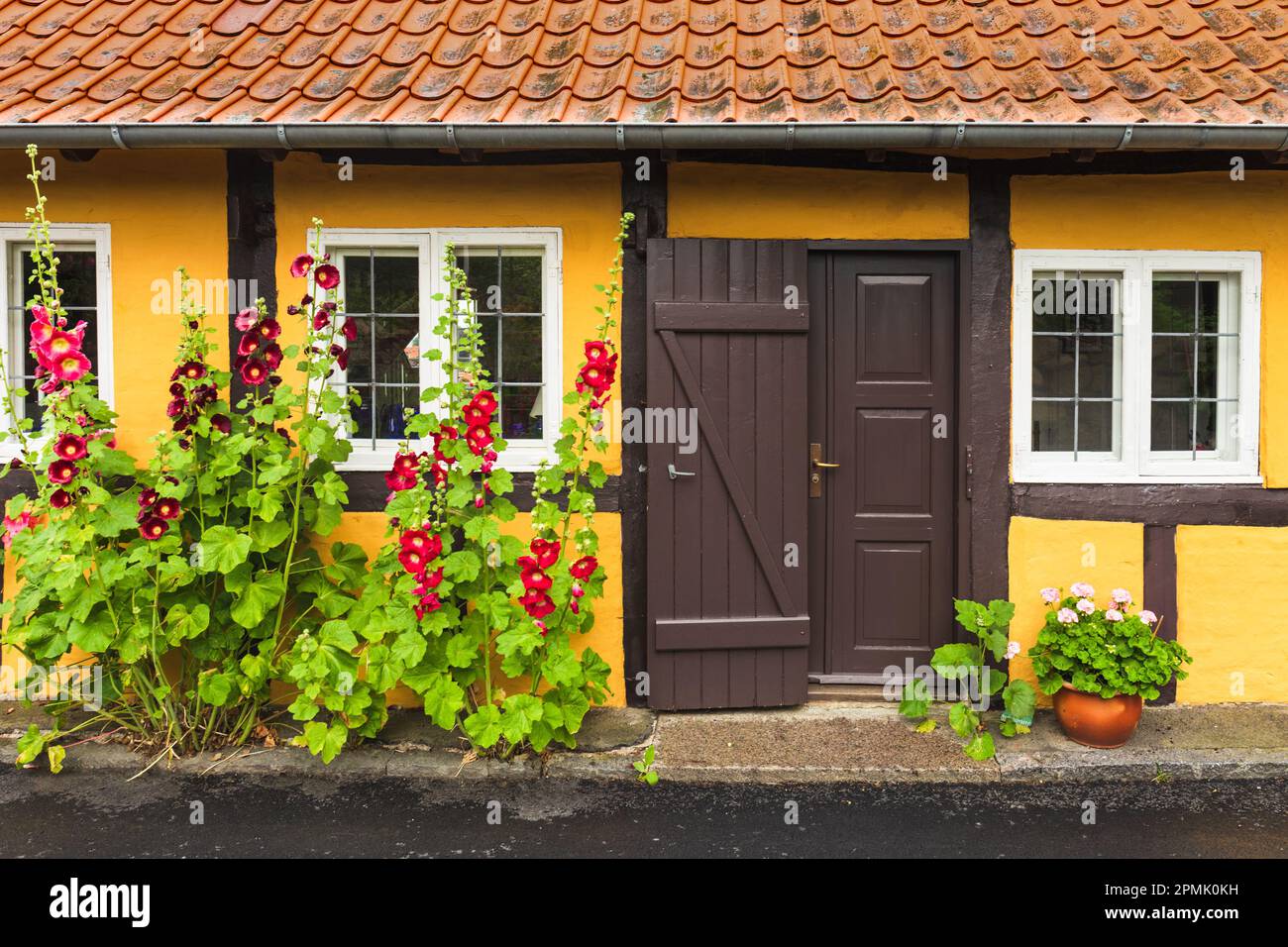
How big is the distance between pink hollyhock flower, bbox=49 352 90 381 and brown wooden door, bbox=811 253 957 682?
11.2ft

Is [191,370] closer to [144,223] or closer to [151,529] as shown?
[151,529]

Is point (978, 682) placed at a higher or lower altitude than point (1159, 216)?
lower

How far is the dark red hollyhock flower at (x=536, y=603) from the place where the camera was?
14.5ft

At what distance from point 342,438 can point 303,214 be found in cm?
116

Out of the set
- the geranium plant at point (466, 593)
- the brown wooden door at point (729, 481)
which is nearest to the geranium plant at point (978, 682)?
the brown wooden door at point (729, 481)

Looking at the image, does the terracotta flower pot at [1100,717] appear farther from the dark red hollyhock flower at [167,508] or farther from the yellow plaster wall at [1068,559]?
the dark red hollyhock flower at [167,508]

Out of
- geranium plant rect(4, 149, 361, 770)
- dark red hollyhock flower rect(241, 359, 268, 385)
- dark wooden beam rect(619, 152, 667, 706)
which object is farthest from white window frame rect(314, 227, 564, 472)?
dark red hollyhock flower rect(241, 359, 268, 385)

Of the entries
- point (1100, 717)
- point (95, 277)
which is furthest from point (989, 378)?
point (95, 277)

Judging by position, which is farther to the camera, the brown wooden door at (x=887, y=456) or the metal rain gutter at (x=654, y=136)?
the brown wooden door at (x=887, y=456)

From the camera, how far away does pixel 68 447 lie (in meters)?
4.32

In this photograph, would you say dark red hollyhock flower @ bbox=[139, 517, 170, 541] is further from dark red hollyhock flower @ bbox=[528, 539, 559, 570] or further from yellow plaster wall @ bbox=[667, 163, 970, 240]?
yellow plaster wall @ bbox=[667, 163, 970, 240]

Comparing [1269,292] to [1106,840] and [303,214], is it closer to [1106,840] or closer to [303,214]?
[1106,840]

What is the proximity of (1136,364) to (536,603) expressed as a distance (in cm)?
325

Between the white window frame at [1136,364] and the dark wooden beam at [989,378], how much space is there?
0.07 metres
